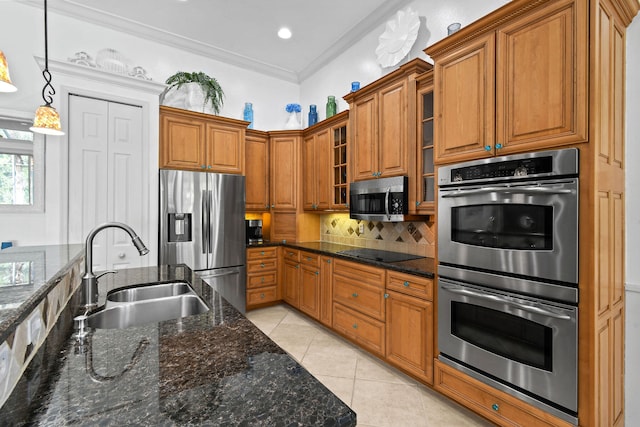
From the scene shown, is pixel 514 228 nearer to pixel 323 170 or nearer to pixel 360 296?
pixel 360 296

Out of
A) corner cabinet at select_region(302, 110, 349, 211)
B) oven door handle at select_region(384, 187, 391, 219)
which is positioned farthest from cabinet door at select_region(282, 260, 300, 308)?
oven door handle at select_region(384, 187, 391, 219)

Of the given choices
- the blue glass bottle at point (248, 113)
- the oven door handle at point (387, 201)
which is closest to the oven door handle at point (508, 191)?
the oven door handle at point (387, 201)

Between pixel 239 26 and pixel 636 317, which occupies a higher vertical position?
pixel 239 26

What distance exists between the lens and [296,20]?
361cm

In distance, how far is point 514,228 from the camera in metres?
1.78

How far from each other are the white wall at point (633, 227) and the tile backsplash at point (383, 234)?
3.90 ft

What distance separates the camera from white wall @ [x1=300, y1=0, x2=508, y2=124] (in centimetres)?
269

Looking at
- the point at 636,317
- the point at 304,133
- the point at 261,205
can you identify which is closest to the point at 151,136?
the point at 261,205

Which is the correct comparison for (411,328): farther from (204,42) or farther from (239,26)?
(204,42)

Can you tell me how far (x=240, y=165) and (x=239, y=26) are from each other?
168 cm

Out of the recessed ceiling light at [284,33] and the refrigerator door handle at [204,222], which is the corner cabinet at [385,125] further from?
the refrigerator door handle at [204,222]

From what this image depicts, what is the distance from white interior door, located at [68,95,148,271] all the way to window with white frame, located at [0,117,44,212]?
1.40ft

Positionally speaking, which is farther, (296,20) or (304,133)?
(304,133)

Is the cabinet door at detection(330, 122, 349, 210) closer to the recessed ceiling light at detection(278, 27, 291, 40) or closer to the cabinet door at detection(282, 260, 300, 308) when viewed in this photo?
the cabinet door at detection(282, 260, 300, 308)
